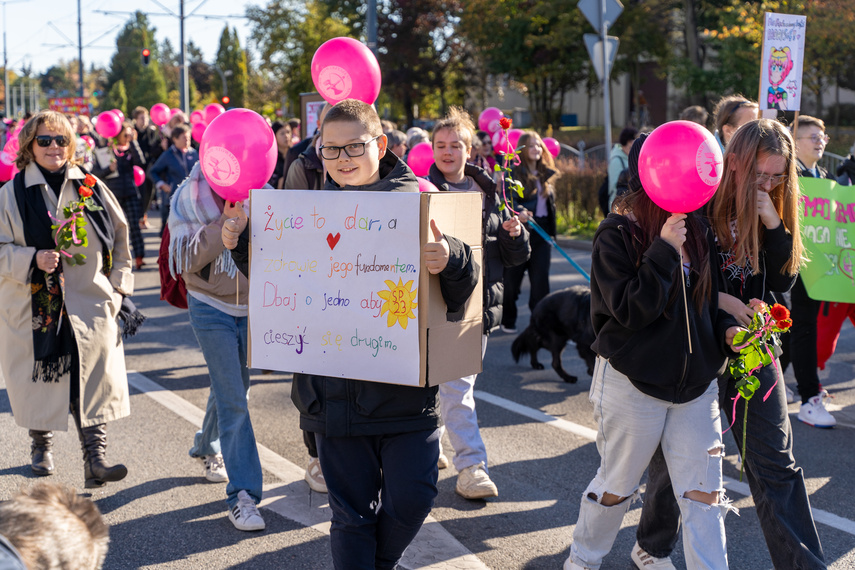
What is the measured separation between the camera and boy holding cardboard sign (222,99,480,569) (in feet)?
9.98

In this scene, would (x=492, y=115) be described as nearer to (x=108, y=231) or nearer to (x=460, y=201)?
(x=108, y=231)

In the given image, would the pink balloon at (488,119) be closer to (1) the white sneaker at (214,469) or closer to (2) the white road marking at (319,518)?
→ (2) the white road marking at (319,518)

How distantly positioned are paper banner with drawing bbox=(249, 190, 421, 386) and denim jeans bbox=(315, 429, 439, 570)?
25 centimetres

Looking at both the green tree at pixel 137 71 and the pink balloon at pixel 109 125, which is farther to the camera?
the green tree at pixel 137 71

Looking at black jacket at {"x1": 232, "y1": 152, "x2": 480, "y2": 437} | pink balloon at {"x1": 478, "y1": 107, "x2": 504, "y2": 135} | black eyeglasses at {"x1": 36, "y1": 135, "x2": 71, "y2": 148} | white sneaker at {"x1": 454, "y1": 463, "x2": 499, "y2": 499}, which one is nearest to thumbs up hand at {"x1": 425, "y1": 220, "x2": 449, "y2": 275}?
black jacket at {"x1": 232, "y1": 152, "x2": 480, "y2": 437}

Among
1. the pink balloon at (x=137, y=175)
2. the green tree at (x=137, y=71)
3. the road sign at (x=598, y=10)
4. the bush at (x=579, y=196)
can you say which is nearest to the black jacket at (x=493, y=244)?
the road sign at (x=598, y=10)

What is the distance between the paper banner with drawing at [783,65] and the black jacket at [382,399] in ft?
11.0

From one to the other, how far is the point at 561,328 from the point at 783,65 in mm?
2543

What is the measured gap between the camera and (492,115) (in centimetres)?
1043

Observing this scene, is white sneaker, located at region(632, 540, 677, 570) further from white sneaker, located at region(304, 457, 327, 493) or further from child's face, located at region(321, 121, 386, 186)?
child's face, located at region(321, 121, 386, 186)

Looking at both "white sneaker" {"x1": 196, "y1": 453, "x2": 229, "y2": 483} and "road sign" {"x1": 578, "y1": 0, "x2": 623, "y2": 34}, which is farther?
"road sign" {"x1": 578, "y1": 0, "x2": 623, "y2": 34}

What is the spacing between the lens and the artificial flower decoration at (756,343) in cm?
313

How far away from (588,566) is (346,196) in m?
1.72

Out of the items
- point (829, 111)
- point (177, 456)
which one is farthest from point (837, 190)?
point (829, 111)
